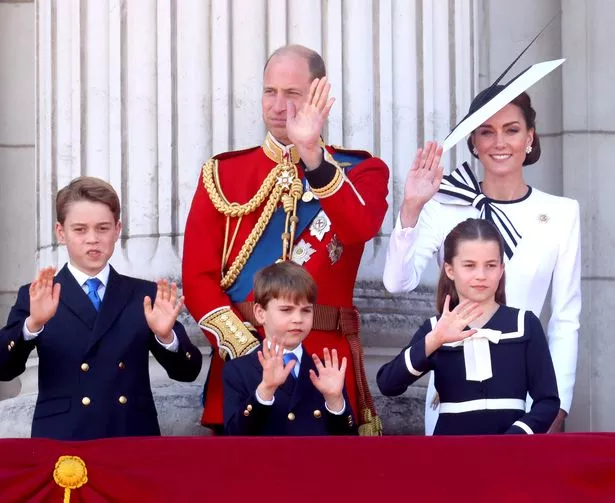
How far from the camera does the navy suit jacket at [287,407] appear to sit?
5031 mm

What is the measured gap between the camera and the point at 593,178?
771cm

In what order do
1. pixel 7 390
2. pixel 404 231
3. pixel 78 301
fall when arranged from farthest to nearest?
pixel 7 390 → pixel 404 231 → pixel 78 301

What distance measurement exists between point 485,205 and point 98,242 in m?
1.28

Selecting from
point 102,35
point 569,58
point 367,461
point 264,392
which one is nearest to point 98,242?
point 264,392

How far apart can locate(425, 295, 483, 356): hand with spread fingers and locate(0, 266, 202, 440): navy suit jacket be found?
0.72 m

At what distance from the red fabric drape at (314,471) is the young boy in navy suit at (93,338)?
56 cm

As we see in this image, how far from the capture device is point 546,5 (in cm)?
795

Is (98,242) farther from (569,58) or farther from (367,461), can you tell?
(569,58)

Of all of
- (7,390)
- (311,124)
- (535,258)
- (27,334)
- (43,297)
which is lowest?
(7,390)

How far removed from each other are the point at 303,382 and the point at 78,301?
2.31 ft

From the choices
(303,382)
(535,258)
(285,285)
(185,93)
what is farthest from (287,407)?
(185,93)

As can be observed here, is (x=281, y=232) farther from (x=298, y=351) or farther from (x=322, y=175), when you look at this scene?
(x=298, y=351)

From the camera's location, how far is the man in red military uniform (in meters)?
5.45

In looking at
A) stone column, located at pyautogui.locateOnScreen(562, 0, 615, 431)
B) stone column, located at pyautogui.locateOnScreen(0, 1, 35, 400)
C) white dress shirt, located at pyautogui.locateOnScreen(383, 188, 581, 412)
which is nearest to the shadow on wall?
stone column, located at pyautogui.locateOnScreen(0, 1, 35, 400)
